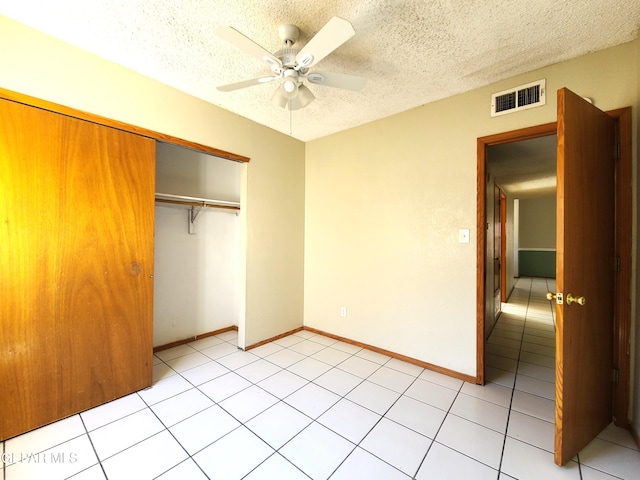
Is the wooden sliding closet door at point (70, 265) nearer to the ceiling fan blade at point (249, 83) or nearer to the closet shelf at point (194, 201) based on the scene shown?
the closet shelf at point (194, 201)

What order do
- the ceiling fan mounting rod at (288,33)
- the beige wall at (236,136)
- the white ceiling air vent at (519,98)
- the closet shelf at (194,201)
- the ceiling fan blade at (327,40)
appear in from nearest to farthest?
1. the ceiling fan blade at (327,40)
2. the ceiling fan mounting rod at (288,33)
3. the beige wall at (236,136)
4. the white ceiling air vent at (519,98)
5. the closet shelf at (194,201)

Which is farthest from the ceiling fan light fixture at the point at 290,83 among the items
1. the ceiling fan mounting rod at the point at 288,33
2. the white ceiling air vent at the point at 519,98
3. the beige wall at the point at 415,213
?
the white ceiling air vent at the point at 519,98

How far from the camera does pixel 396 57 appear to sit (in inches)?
75.7

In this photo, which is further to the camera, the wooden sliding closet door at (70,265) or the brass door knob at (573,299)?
the wooden sliding closet door at (70,265)

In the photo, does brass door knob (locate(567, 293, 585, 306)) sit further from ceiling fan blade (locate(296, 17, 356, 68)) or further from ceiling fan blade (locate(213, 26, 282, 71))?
ceiling fan blade (locate(213, 26, 282, 71))

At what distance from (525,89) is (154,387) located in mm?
4067

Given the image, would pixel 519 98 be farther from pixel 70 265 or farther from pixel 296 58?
pixel 70 265

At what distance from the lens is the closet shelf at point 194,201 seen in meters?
2.76

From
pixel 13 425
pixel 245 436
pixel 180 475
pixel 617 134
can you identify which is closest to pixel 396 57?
pixel 617 134

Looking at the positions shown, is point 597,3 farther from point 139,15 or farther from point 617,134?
point 139,15

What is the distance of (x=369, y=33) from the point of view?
5.52ft

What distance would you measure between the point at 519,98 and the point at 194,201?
3.45 m

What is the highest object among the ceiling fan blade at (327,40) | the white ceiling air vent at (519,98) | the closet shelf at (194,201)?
the white ceiling air vent at (519,98)

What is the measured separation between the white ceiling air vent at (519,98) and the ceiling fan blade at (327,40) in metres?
1.70
